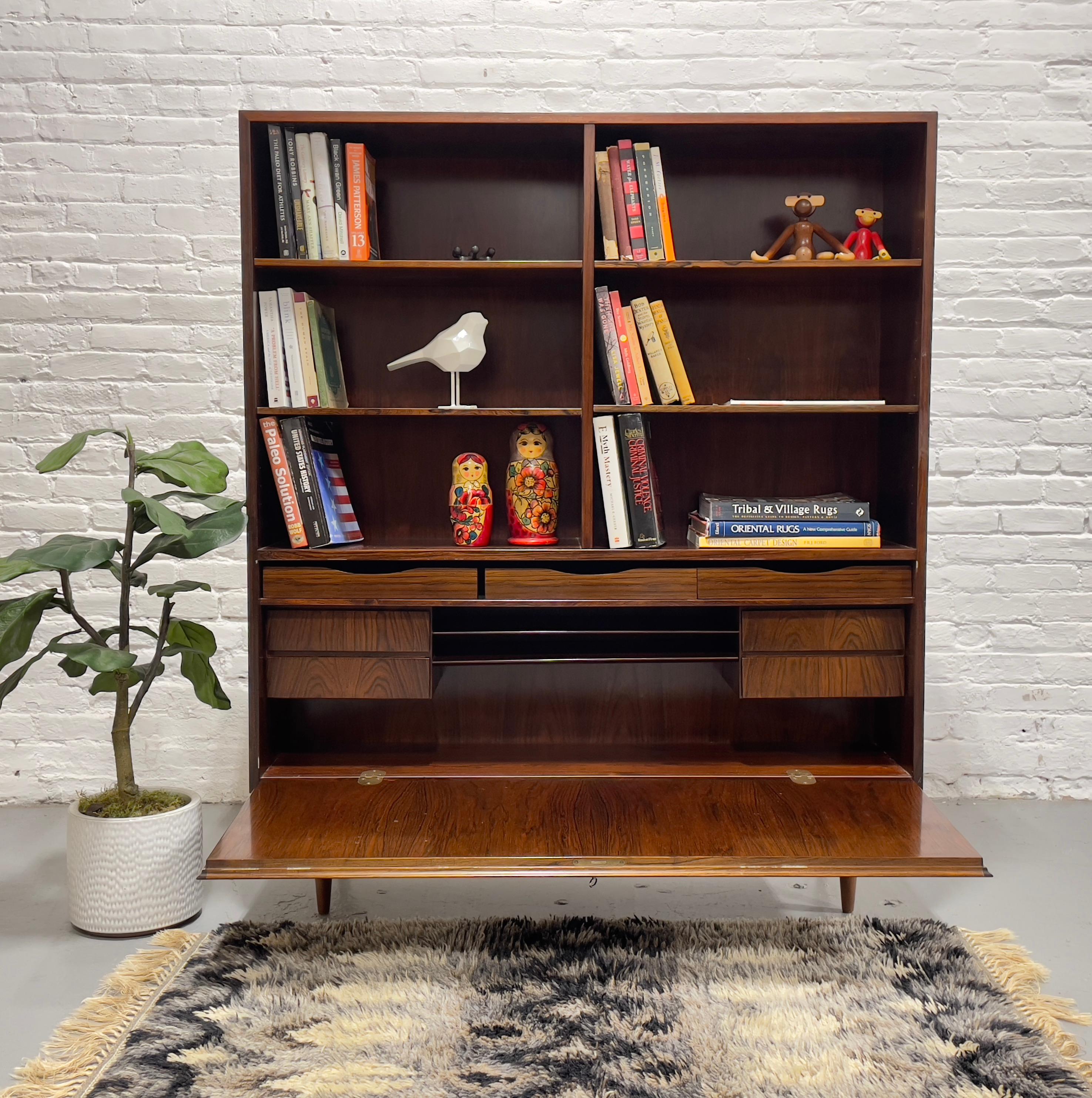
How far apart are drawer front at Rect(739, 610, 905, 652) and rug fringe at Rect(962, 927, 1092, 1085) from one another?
62 centimetres

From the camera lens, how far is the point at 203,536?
204cm

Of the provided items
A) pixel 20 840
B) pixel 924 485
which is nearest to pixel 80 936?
pixel 20 840

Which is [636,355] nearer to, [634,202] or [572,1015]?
[634,202]

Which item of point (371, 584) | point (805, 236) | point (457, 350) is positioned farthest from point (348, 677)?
point (805, 236)

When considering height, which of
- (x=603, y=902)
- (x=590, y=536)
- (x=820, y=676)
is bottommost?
(x=603, y=902)

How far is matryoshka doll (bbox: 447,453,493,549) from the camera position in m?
2.30

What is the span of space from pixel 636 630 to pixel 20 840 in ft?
5.58

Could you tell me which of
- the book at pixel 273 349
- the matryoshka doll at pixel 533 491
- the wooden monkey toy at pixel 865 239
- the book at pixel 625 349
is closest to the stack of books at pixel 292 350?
the book at pixel 273 349

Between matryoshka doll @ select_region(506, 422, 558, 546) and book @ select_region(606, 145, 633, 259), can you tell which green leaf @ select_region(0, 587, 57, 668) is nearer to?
matryoshka doll @ select_region(506, 422, 558, 546)

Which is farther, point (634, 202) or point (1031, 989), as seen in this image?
point (634, 202)

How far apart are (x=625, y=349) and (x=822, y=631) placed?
2.52ft

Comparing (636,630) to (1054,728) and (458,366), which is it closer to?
(458,366)

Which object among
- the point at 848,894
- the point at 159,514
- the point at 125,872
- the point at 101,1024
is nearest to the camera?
the point at 101,1024

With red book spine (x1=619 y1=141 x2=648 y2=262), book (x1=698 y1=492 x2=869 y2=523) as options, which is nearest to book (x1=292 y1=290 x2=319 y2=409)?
red book spine (x1=619 y1=141 x2=648 y2=262)
